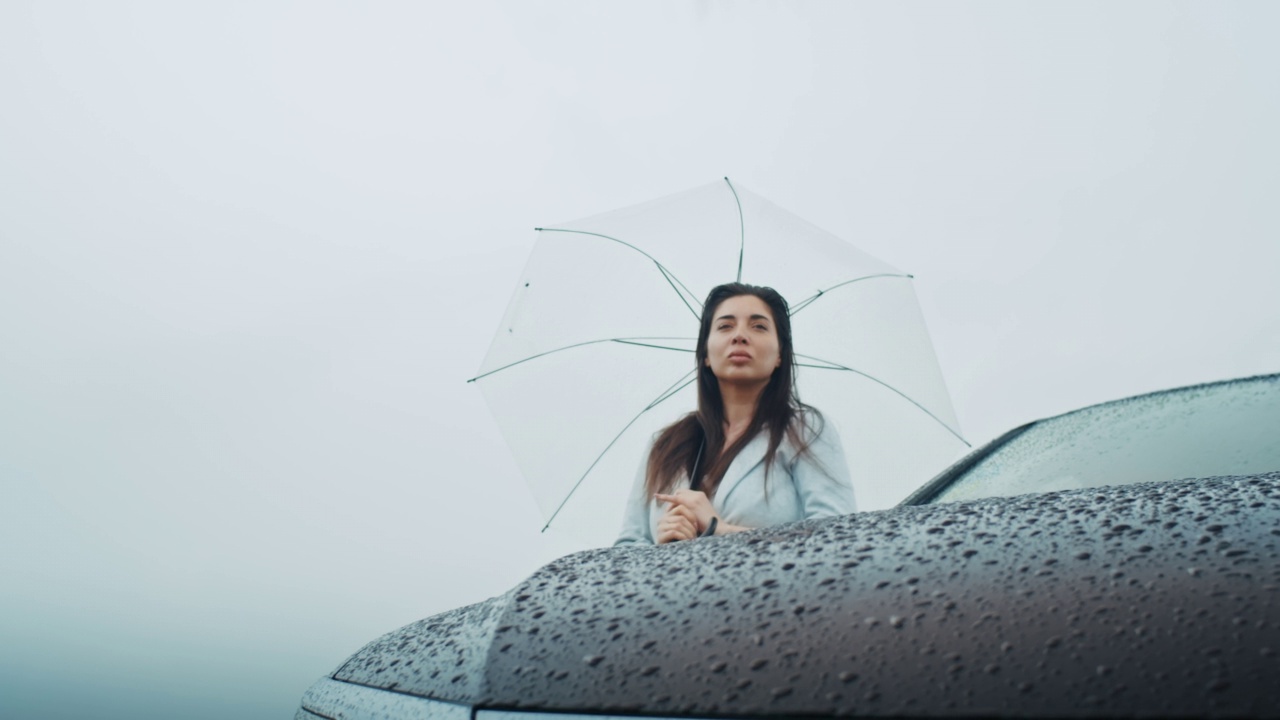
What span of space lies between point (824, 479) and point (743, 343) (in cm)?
40

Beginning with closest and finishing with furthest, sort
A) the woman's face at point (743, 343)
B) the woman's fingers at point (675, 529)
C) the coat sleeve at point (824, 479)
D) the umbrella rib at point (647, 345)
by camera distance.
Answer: the woman's fingers at point (675, 529)
the coat sleeve at point (824, 479)
the woman's face at point (743, 343)
the umbrella rib at point (647, 345)

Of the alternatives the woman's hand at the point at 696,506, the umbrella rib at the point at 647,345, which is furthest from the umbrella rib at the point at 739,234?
the woman's hand at the point at 696,506

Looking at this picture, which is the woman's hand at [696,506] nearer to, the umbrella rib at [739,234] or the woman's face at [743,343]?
the woman's face at [743,343]

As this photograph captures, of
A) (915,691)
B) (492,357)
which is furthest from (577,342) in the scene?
(915,691)

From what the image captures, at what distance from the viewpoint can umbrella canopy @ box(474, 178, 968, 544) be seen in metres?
2.38

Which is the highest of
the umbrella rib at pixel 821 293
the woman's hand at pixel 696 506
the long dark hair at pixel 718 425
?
the umbrella rib at pixel 821 293

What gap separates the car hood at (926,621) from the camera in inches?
23.3

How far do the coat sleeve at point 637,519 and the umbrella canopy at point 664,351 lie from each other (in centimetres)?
38

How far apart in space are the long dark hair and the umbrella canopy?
0.28 meters

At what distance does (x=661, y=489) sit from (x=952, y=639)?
127 centimetres

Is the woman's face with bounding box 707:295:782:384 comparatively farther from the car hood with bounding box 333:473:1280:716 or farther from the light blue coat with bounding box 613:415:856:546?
the car hood with bounding box 333:473:1280:716

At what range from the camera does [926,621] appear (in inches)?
27.0

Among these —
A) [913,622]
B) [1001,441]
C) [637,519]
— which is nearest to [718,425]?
[637,519]

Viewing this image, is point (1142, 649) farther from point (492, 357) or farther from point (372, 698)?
point (492, 357)
